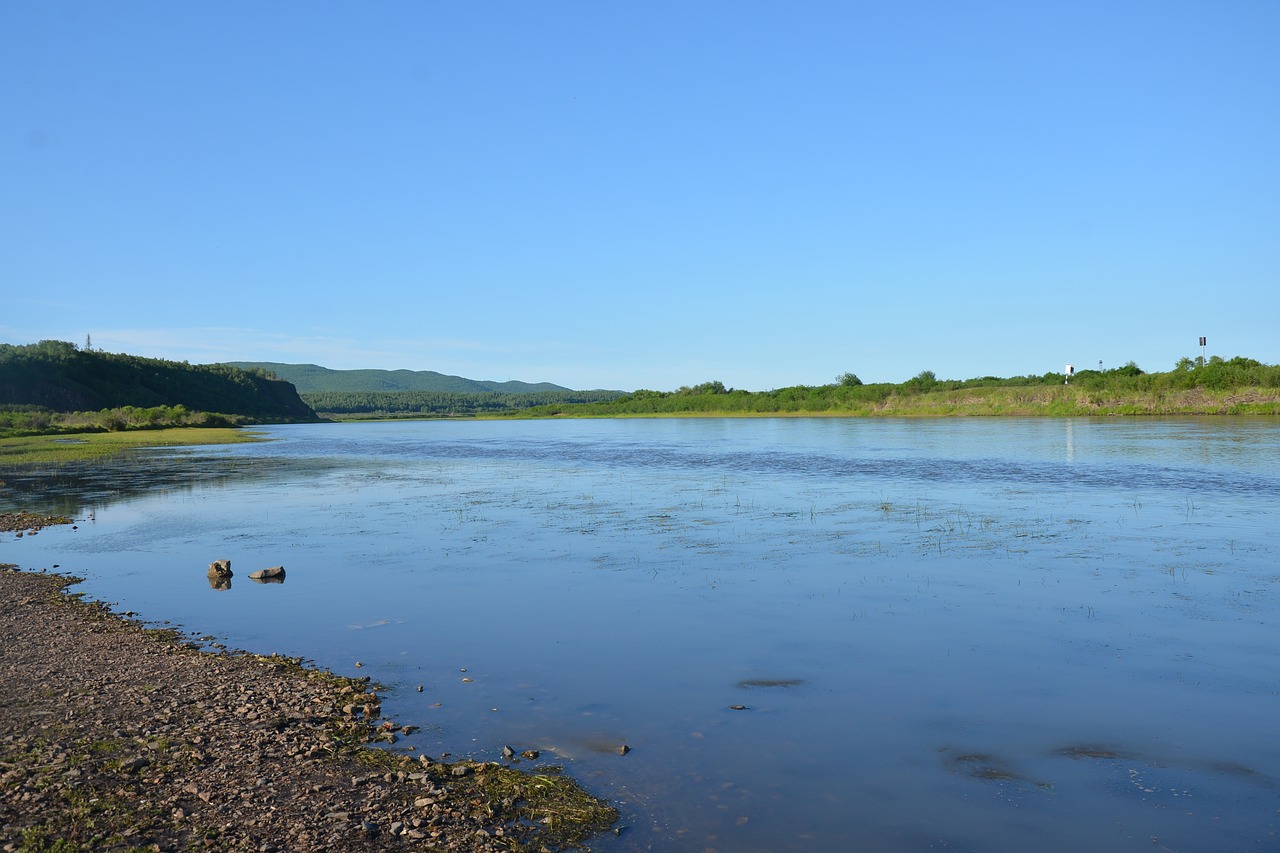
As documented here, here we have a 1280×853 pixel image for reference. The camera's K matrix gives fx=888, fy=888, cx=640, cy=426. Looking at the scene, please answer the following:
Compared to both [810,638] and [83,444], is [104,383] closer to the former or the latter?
[83,444]

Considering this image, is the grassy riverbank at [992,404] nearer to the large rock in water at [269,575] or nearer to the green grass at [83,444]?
the green grass at [83,444]

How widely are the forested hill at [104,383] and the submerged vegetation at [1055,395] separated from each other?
98345mm

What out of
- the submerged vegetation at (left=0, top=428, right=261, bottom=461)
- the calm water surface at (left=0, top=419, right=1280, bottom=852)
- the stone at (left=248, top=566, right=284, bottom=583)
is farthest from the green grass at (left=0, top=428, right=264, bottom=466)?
the stone at (left=248, top=566, right=284, bottom=583)

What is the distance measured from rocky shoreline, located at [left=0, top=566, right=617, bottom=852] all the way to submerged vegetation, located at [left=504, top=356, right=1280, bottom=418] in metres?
102

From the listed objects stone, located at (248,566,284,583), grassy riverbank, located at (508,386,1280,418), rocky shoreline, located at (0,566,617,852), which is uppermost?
grassy riverbank, located at (508,386,1280,418)

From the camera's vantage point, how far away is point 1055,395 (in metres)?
111

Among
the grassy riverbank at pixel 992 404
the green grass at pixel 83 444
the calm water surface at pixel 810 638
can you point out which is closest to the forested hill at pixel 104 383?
the green grass at pixel 83 444

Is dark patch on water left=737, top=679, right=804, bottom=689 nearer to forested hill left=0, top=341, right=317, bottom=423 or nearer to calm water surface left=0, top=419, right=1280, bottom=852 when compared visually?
calm water surface left=0, top=419, right=1280, bottom=852

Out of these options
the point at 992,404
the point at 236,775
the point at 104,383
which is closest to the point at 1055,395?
the point at 992,404

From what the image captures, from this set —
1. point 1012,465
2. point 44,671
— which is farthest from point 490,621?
point 1012,465

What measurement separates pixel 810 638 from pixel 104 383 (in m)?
153

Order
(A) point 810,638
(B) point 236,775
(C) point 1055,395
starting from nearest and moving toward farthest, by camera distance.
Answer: (B) point 236,775 → (A) point 810,638 → (C) point 1055,395

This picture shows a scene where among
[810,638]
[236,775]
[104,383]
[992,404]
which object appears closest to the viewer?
[236,775]

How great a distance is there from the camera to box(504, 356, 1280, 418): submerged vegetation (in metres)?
91.7
